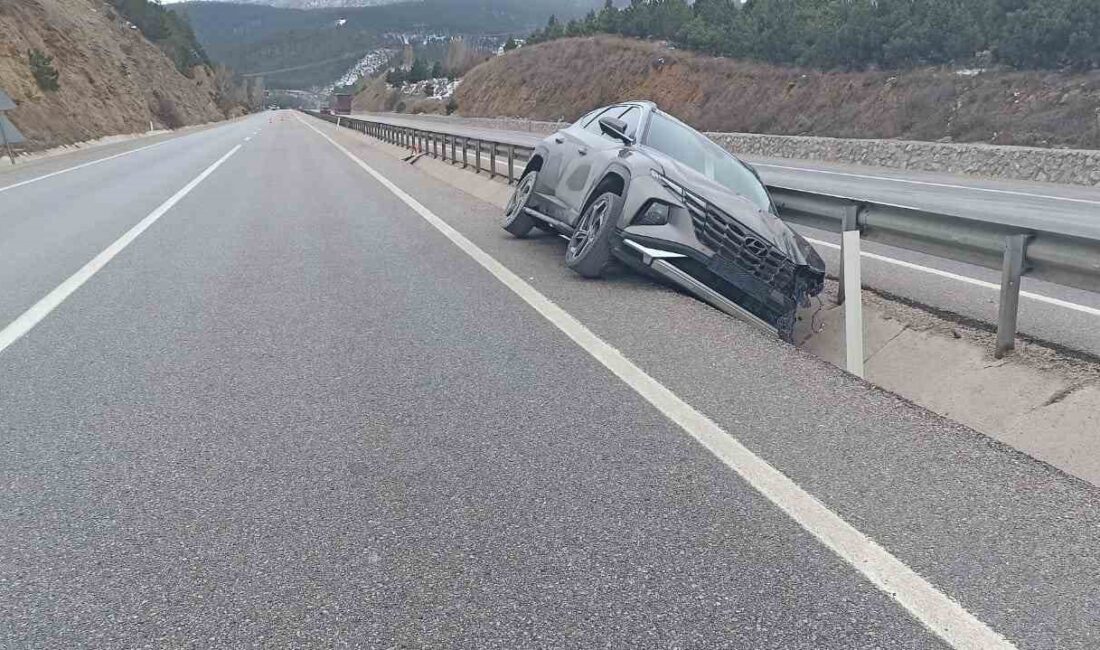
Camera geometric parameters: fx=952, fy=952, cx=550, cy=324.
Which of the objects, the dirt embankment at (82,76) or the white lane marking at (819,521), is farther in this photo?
the dirt embankment at (82,76)

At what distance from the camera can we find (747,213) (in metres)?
7.75

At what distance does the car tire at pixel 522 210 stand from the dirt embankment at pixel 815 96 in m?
24.4

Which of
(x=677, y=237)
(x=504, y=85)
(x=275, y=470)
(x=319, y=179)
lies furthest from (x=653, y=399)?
(x=504, y=85)

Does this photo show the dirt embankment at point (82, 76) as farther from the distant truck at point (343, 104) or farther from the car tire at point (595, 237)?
the distant truck at point (343, 104)

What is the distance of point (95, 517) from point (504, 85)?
96746mm

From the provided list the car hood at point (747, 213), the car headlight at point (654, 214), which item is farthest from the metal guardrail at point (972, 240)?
the car headlight at point (654, 214)

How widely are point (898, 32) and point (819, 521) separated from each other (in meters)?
45.1

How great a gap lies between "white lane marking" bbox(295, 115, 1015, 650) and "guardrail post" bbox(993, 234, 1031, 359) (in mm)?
2301

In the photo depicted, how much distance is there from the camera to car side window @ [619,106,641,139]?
9344 mm

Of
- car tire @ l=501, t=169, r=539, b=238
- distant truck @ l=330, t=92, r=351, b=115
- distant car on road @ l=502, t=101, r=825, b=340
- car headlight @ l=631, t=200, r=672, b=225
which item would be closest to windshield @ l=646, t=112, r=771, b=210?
distant car on road @ l=502, t=101, r=825, b=340

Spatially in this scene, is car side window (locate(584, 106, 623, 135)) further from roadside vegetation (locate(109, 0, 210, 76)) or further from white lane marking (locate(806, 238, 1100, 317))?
roadside vegetation (locate(109, 0, 210, 76))

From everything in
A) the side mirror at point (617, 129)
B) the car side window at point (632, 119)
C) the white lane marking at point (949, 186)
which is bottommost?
the white lane marking at point (949, 186)

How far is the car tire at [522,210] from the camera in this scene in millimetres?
11289

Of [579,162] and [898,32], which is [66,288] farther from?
[898,32]
